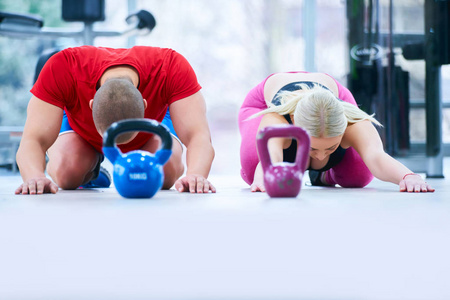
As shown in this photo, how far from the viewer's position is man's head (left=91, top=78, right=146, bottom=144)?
4.02 feet

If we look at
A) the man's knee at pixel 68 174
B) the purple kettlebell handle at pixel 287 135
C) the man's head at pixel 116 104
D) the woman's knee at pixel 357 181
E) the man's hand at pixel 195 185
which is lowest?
the woman's knee at pixel 357 181

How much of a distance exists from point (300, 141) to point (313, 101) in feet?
1.27

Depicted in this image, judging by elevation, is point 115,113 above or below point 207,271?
above

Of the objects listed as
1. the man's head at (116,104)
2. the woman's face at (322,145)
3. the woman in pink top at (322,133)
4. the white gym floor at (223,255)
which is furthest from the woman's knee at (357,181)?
the white gym floor at (223,255)

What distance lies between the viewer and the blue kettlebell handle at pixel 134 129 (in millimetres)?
1000

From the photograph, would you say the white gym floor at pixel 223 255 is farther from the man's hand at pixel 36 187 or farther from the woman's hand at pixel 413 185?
the woman's hand at pixel 413 185

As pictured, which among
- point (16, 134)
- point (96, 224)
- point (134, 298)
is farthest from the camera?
point (16, 134)

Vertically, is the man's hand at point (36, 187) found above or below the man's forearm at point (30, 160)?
below

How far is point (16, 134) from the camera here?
3326mm

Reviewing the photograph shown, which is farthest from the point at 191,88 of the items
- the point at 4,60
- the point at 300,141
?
the point at 4,60

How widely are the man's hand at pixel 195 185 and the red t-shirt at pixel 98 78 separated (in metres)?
0.36

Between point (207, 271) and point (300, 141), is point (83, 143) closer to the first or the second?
point (300, 141)

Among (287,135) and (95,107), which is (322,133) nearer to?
(287,135)

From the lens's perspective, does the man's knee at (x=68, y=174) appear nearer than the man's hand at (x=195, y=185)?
No
